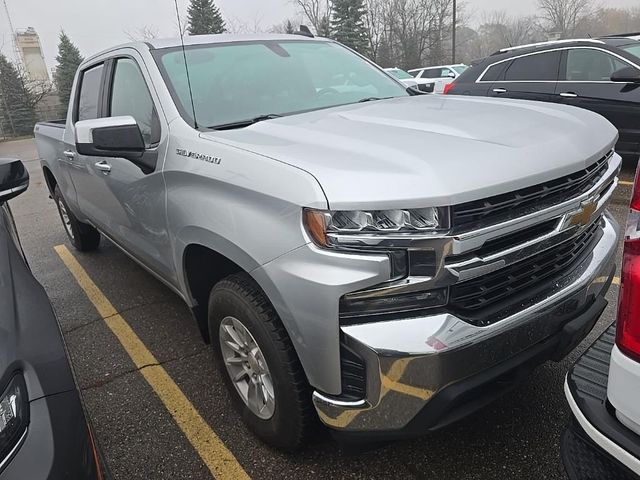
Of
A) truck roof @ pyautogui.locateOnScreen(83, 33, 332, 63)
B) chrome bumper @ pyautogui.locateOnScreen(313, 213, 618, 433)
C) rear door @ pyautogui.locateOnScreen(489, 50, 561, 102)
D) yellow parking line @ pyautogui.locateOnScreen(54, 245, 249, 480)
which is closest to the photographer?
chrome bumper @ pyautogui.locateOnScreen(313, 213, 618, 433)

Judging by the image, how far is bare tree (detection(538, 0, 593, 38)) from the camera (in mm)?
40188

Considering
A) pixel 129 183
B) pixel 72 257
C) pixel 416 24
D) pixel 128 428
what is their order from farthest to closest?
pixel 416 24
pixel 72 257
pixel 129 183
pixel 128 428

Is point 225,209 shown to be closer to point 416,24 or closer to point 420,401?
point 420,401

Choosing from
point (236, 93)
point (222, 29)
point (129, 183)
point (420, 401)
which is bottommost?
point (420, 401)

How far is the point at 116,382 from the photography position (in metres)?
3.09

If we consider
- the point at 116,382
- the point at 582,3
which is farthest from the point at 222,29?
the point at 582,3

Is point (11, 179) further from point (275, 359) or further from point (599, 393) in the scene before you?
point (599, 393)

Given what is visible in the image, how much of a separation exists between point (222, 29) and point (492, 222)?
2682 millimetres

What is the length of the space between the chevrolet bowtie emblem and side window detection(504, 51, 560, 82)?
560 centimetres

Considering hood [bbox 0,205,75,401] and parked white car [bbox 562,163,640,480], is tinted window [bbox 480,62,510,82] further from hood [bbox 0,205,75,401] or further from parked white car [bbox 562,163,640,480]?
hood [bbox 0,205,75,401]

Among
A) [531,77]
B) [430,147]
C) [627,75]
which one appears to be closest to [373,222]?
[430,147]

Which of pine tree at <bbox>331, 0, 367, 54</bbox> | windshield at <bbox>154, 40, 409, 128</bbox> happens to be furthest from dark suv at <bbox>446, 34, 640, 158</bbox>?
pine tree at <bbox>331, 0, 367, 54</bbox>

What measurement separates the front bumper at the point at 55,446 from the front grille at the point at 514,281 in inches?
47.0

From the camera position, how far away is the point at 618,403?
130cm
